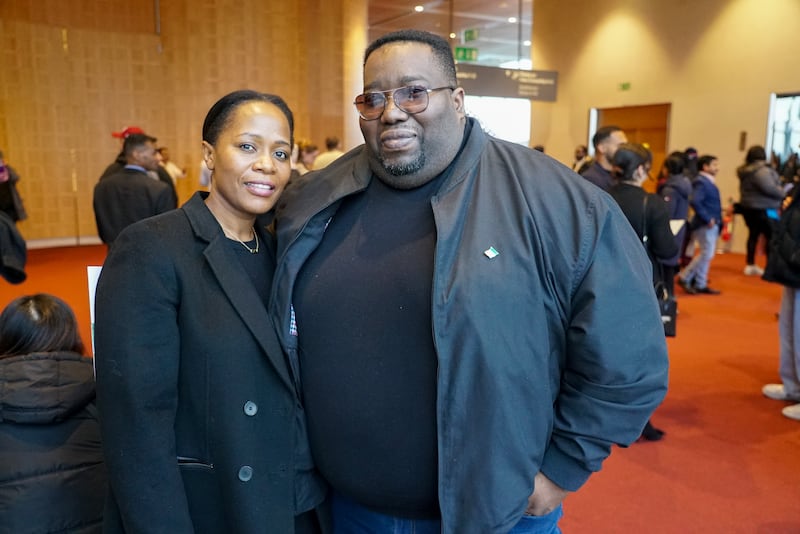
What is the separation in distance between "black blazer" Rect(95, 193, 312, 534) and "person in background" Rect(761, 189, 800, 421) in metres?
3.47

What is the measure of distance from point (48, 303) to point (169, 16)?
11.2m

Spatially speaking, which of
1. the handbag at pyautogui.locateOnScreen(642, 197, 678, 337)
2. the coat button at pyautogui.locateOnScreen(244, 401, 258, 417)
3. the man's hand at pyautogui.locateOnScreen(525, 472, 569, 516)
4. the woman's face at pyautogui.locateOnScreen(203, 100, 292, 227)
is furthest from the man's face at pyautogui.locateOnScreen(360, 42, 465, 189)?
the handbag at pyautogui.locateOnScreen(642, 197, 678, 337)

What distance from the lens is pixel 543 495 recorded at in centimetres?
139

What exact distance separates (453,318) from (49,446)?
1275mm

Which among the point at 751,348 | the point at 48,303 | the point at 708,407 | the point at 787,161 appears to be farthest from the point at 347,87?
the point at 48,303

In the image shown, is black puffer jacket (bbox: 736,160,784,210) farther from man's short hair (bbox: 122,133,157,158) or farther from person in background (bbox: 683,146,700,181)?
man's short hair (bbox: 122,133,157,158)

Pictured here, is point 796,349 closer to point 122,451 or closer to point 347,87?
point 122,451

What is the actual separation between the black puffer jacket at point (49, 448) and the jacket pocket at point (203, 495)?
55 centimetres

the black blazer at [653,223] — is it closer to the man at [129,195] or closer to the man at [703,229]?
the man at [129,195]

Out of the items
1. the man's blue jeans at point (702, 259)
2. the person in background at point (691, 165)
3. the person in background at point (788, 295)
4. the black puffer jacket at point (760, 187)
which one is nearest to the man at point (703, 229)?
the man's blue jeans at point (702, 259)

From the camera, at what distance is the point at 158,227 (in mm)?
1414

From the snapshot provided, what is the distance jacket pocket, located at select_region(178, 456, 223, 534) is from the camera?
1443 millimetres

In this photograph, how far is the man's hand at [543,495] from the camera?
1384 mm

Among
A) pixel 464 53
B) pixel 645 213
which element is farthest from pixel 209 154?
pixel 464 53
